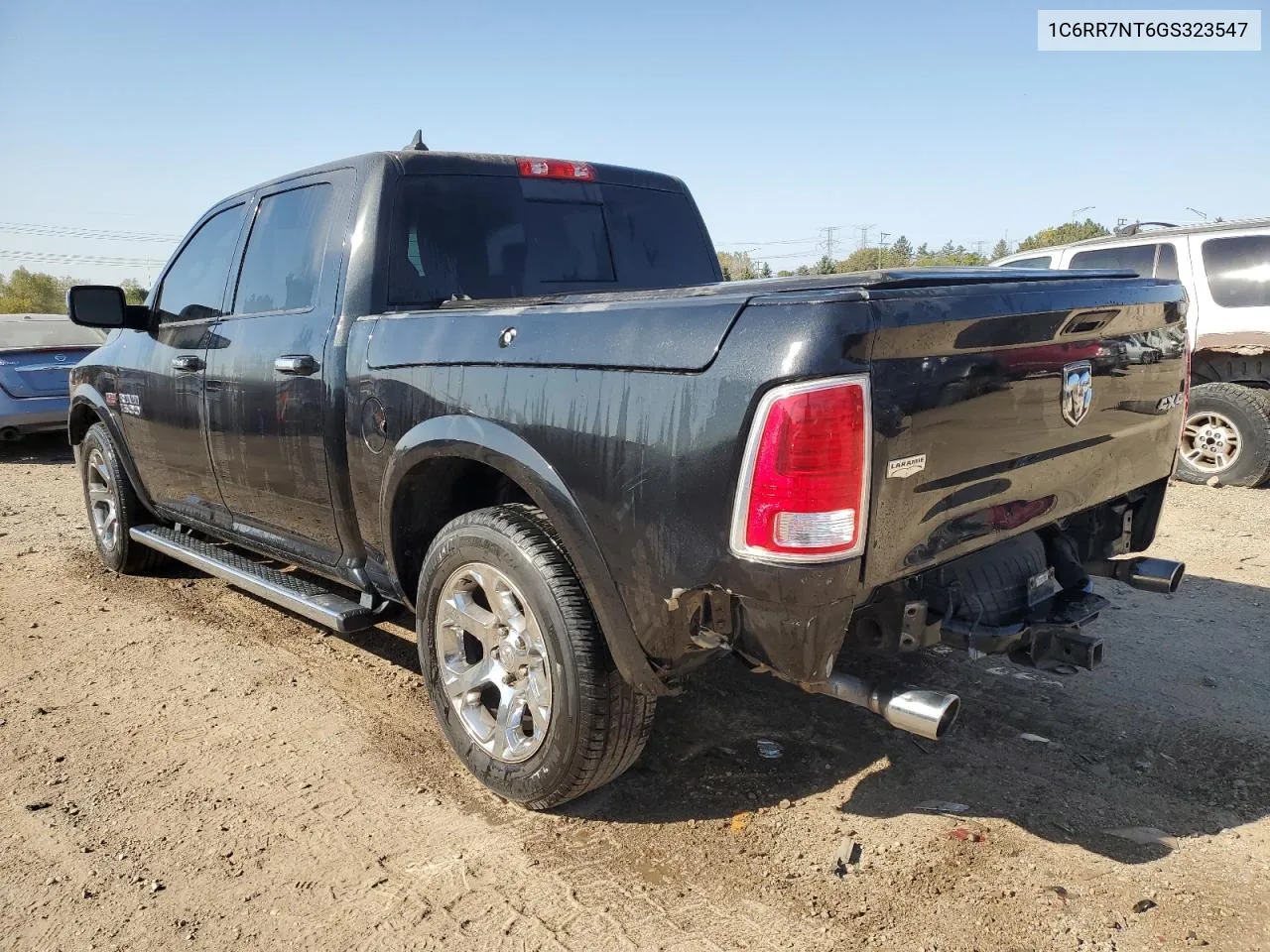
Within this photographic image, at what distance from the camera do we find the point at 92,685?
3961 millimetres

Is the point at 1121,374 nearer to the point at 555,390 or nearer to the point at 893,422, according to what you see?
the point at 893,422

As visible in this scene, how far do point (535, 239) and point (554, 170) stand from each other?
351 mm

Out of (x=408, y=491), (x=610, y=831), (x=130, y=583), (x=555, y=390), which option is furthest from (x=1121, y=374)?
(x=130, y=583)

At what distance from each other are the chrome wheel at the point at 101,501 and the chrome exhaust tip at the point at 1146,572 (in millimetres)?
4990

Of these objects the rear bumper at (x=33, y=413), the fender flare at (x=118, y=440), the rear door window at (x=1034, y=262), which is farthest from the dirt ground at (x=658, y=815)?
the rear bumper at (x=33, y=413)

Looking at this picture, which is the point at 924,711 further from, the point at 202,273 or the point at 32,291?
the point at 32,291

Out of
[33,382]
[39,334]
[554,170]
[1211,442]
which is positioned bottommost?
[1211,442]

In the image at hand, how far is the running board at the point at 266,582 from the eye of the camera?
3.48 m

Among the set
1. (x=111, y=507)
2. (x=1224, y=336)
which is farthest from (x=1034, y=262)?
(x=111, y=507)

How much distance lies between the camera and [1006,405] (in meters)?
2.37

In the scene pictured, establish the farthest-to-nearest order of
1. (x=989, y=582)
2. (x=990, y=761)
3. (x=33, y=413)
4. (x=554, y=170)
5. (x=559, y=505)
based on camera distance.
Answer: (x=33, y=413), (x=554, y=170), (x=990, y=761), (x=989, y=582), (x=559, y=505)

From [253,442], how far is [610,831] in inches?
84.5

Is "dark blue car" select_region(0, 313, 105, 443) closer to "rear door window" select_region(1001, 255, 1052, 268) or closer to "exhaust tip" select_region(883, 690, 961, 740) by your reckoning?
"rear door window" select_region(1001, 255, 1052, 268)

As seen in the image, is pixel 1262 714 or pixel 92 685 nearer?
pixel 1262 714
